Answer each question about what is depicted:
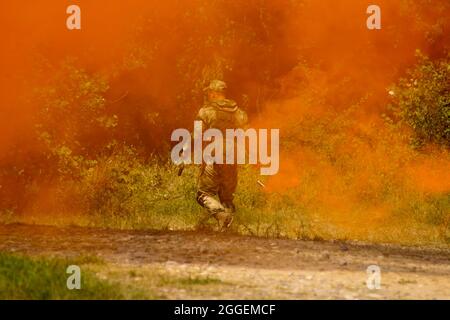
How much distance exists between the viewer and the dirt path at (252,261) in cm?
758

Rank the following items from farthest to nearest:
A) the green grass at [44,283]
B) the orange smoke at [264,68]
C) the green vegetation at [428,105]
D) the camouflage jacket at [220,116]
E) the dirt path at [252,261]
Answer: the green vegetation at [428,105] < the orange smoke at [264,68] < the camouflage jacket at [220,116] < the dirt path at [252,261] < the green grass at [44,283]

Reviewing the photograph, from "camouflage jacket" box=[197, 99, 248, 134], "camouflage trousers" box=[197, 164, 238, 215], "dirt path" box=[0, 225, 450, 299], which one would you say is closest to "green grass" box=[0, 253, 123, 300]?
"dirt path" box=[0, 225, 450, 299]

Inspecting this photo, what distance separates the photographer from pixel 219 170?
40.0 ft

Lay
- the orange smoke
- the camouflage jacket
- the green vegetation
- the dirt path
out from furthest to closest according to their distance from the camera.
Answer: the green vegetation, the orange smoke, the camouflage jacket, the dirt path

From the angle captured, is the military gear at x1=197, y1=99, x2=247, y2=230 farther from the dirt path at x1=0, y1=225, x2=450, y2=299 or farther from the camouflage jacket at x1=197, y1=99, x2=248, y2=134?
the dirt path at x1=0, y1=225, x2=450, y2=299

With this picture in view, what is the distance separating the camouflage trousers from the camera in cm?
1208

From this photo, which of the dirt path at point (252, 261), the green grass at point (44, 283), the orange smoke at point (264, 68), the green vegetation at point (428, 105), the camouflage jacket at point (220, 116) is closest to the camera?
the green grass at point (44, 283)

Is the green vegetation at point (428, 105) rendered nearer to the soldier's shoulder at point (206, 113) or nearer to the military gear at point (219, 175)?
the military gear at point (219, 175)

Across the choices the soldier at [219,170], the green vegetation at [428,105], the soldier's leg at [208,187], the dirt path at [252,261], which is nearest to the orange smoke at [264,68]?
the green vegetation at [428,105]

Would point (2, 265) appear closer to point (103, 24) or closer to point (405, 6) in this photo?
point (103, 24)

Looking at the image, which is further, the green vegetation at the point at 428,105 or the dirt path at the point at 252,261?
the green vegetation at the point at 428,105

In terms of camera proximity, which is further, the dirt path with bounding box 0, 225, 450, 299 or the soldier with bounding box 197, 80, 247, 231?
the soldier with bounding box 197, 80, 247, 231

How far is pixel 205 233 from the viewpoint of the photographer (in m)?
11.8
